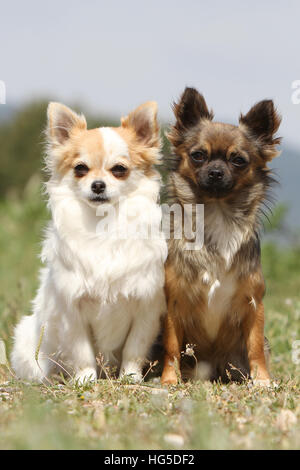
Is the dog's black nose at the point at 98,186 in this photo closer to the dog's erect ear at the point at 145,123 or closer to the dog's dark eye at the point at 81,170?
the dog's dark eye at the point at 81,170

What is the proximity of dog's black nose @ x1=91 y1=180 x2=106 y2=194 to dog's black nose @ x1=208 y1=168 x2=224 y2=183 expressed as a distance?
2.33 ft

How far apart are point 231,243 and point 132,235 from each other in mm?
690

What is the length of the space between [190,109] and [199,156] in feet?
1.36

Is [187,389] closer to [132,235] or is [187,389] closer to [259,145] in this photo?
[132,235]

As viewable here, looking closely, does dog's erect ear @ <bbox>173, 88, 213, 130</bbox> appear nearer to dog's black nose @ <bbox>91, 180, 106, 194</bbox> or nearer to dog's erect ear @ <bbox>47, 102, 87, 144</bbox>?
dog's erect ear @ <bbox>47, 102, 87, 144</bbox>

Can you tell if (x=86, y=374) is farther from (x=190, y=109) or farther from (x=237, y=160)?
(x=190, y=109)

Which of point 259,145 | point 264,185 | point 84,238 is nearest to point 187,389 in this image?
point 84,238

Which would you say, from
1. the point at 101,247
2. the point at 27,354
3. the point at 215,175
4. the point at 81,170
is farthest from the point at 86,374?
the point at 215,175

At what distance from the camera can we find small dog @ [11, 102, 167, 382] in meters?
3.90

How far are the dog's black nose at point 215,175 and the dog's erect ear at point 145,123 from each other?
0.49 meters

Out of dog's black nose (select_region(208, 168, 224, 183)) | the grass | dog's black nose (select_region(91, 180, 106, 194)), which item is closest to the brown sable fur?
dog's black nose (select_region(208, 168, 224, 183))

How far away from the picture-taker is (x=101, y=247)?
13.0ft

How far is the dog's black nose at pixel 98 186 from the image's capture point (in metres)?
3.81

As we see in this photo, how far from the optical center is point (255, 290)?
4039mm
